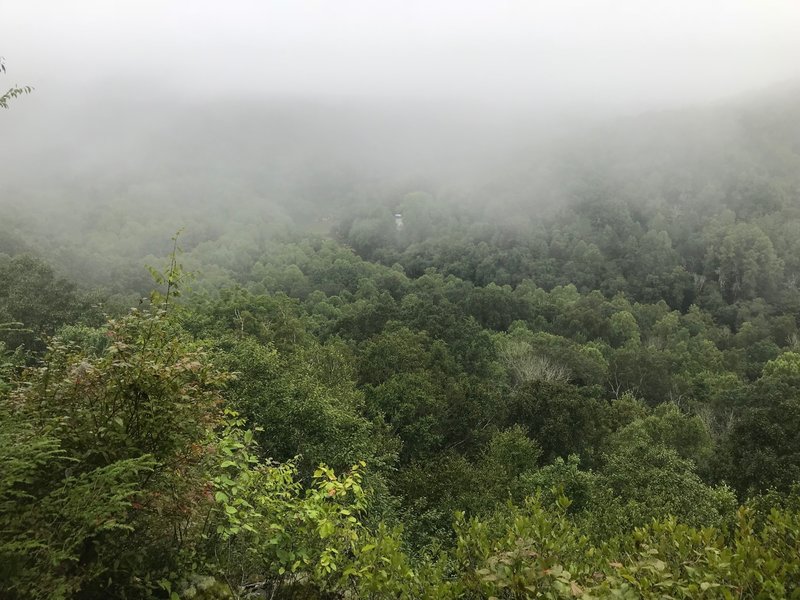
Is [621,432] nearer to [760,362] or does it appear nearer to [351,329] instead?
[351,329]

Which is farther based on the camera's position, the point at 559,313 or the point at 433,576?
the point at 559,313

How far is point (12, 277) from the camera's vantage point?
29.9m

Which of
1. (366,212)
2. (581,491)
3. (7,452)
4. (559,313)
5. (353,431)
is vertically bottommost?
(366,212)

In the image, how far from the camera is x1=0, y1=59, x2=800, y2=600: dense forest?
13.3 feet

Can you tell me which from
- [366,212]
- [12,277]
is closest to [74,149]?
[366,212]

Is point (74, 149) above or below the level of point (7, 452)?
below

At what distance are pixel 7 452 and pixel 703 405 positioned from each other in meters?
41.0

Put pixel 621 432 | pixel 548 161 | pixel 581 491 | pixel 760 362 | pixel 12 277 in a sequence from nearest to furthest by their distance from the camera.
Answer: pixel 581 491 → pixel 621 432 → pixel 12 277 → pixel 760 362 → pixel 548 161

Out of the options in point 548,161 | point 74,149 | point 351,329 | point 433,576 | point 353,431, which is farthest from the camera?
point 74,149

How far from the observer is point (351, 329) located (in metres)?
41.6

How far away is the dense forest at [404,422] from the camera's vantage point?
13.3ft

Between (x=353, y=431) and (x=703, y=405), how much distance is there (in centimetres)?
3153

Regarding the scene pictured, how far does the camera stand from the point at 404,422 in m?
24.9

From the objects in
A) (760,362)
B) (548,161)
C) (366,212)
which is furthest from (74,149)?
(760,362)
